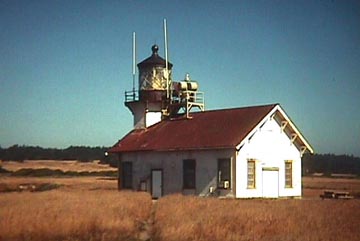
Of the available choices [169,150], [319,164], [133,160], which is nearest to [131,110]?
[133,160]

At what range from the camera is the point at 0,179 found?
34.2m

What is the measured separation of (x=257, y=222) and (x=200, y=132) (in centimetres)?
1273

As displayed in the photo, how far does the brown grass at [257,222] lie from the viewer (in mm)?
13477

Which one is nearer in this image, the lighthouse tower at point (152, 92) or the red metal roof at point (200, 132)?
the red metal roof at point (200, 132)

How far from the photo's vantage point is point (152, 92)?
107ft

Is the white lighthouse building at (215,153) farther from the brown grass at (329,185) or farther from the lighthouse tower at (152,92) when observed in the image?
the brown grass at (329,185)

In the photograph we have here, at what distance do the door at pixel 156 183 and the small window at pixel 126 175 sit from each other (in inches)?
84.8

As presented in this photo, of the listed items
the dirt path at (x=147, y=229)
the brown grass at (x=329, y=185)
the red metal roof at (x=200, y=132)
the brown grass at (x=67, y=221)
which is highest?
the red metal roof at (x=200, y=132)

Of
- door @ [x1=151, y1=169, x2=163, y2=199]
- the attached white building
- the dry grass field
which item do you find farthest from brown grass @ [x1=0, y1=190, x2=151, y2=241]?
door @ [x1=151, y1=169, x2=163, y2=199]

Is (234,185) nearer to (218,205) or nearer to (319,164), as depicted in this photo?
(218,205)

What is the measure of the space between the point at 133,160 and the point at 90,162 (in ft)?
122

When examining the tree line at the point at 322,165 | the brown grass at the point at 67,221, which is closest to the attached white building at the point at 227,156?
the tree line at the point at 322,165

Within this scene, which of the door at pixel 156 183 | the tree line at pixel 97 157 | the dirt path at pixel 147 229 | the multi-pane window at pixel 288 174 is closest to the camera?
the dirt path at pixel 147 229

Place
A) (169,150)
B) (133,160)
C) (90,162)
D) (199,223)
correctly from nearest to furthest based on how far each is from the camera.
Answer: (199,223), (169,150), (133,160), (90,162)
